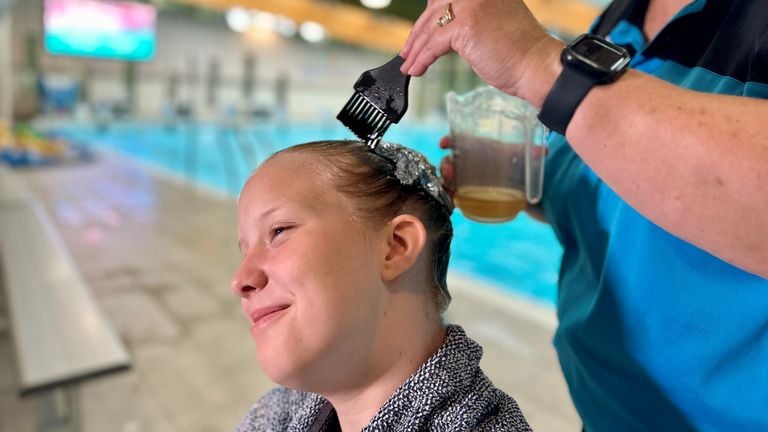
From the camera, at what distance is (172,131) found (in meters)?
13.9

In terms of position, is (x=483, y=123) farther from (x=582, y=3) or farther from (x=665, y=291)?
(x=582, y=3)

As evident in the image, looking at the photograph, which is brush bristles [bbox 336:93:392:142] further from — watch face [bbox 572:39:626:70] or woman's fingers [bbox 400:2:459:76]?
watch face [bbox 572:39:626:70]

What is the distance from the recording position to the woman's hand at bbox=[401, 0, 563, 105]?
56 centimetres

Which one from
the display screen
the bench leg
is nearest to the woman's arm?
the bench leg

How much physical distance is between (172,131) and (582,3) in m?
10.3

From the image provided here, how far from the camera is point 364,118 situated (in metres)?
0.74

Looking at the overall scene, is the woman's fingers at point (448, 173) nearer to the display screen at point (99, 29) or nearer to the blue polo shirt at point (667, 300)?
the blue polo shirt at point (667, 300)

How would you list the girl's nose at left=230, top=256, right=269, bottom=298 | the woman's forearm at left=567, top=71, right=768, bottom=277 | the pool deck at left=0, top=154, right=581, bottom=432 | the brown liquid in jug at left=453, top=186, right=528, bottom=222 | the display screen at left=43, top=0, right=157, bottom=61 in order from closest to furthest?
the woman's forearm at left=567, top=71, right=768, bottom=277
the girl's nose at left=230, top=256, right=269, bottom=298
the brown liquid in jug at left=453, top=186, right=528, bottom=222
the pool deck at left=0, top=154, right=581, bottom=432
the display screen at left=43, top=0, right=157, bottom=61

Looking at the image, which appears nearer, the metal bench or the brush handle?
the brush handle

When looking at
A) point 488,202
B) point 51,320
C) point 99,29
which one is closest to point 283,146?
point 99,29

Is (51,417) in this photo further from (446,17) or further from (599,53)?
(599,53)

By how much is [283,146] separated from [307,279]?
712 cm

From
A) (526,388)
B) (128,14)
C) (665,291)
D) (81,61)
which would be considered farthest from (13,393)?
(81,61)

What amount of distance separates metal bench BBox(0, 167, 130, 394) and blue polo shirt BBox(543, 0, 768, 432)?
4.45ft
